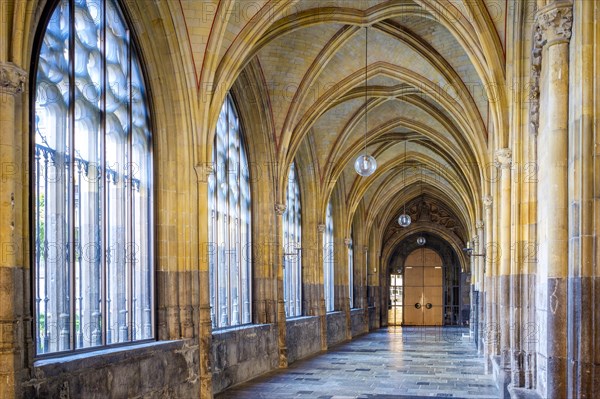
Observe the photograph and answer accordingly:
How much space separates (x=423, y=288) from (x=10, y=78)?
34102mm

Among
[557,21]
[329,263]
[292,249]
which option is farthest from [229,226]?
[329,263]

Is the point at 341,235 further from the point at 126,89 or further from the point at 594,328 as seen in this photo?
the point at 594,328

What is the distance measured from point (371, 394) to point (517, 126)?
16.8 ft

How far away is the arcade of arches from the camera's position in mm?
5945

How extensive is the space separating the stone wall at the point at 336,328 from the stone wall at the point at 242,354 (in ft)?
21.3

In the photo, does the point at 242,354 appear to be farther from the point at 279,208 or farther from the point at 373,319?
the point at 373,319

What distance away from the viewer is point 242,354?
557 inches

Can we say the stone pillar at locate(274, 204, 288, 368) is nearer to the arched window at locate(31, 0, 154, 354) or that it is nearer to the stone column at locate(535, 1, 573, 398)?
the arched window at locate(31, 0, 154, 354)

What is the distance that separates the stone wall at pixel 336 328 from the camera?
22.8 m

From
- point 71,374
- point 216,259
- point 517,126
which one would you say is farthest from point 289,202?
point 71,374

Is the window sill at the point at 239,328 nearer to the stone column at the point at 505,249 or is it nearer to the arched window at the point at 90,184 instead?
the arched window at the point at 90,184

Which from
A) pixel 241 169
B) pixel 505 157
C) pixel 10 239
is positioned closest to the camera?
pixel 10 239

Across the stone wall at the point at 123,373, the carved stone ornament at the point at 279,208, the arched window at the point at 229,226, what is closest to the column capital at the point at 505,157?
the arched window at the point at 229,226

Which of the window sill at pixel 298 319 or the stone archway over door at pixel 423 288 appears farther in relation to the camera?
the stone archway over door at pixel 423 288
